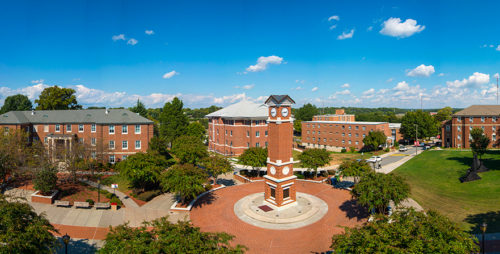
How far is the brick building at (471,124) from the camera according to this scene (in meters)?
58.5

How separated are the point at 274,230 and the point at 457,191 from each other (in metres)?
23.0

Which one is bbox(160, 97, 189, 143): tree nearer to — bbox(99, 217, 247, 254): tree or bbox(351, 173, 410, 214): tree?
bbox(351, 173, 410, 214): tree

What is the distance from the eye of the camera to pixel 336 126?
69.8 metres

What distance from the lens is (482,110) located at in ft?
199

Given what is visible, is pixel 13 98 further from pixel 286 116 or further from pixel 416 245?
pixel 416 245

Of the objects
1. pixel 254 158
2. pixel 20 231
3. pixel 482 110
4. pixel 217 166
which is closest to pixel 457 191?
pixel 254 158

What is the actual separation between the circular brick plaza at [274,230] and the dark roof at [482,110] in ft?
181

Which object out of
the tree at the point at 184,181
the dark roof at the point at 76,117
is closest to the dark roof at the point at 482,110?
the tree at the point at 184,181

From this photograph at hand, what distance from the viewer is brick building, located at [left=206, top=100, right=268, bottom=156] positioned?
55406 millimetres

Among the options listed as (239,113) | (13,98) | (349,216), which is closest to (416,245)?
(349,216)

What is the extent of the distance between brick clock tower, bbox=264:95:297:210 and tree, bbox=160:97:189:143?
40.5m

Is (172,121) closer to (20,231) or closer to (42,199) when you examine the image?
(42,199)

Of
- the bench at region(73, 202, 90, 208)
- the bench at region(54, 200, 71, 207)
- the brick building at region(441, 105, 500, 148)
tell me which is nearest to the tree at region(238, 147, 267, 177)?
the bench at region(73, 202, 90, 208)

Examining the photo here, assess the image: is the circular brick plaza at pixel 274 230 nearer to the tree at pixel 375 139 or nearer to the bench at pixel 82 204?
the bench at pixel 82 204
